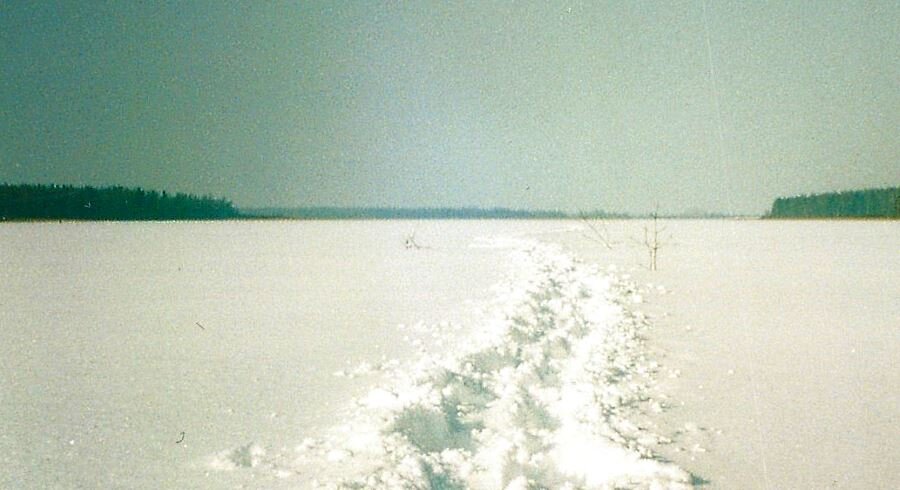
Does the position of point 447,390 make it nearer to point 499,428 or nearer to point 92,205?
point 499,428

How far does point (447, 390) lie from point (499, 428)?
675mm

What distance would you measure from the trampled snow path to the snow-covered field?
16mm

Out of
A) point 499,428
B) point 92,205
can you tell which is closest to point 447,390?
point 499,428

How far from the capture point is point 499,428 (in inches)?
136

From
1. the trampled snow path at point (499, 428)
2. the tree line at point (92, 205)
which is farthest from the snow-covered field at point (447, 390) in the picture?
the tree line at point (92, 205)

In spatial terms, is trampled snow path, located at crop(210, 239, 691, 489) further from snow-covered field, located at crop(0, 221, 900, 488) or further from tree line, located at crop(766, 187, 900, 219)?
tree line, located at crop(766, 187, 900, 219)

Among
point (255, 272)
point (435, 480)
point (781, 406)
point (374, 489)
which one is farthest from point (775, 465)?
point (255, 272)

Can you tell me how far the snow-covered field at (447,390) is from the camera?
2898mm

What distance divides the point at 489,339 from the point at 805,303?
5.78m

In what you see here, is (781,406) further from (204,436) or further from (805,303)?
(805,303)

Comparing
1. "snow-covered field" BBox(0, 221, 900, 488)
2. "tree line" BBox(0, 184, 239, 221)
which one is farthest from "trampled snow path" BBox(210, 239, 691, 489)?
"tree line" BBox(0, 184, 239, 221)

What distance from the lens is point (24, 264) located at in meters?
15.1

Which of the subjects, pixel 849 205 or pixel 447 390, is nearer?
pixel 447 390

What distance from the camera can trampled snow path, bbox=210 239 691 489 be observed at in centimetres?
280
